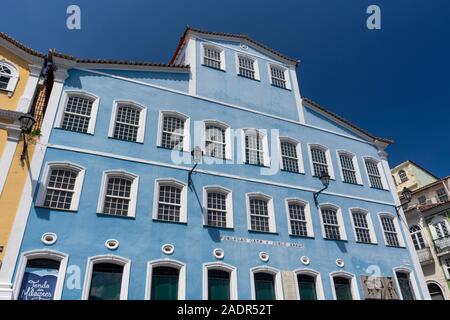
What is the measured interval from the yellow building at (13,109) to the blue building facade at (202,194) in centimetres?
40

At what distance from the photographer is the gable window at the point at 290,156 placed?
61.1 feet

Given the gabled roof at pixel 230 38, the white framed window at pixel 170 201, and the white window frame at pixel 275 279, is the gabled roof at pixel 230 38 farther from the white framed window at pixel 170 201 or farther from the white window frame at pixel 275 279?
the white window frame at pixel 275 279

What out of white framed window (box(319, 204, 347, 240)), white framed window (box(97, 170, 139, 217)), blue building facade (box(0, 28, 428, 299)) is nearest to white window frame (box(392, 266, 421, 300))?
blue building facade (box(0, 28, 428, 299))

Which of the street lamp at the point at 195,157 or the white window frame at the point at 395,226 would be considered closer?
the street lamp at the point at 195,157

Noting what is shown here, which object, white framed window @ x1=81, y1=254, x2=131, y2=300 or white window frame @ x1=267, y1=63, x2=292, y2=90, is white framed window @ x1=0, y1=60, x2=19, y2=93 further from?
white window frame @ x1=267, y1=63, x2=292, y2=90

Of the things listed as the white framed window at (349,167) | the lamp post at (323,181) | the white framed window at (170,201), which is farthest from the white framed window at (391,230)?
the white framed window at (170,201)

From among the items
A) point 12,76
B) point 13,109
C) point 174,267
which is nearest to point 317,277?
point 174,267

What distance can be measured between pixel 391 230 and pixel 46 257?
18511 millimetres

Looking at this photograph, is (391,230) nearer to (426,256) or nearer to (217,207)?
(217,207)

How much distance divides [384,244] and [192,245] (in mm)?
11725

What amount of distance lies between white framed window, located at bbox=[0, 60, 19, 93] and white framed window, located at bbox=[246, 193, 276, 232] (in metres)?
11.3

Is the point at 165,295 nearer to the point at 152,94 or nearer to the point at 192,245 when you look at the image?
the point at 192,245

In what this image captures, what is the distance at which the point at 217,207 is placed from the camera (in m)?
15.4

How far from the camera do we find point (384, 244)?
1886cm
